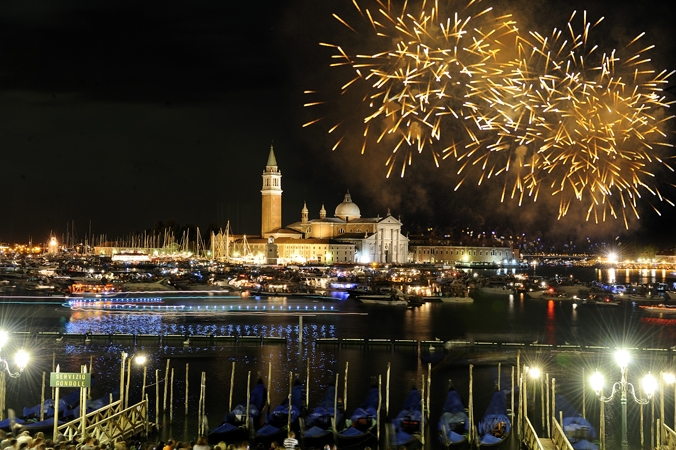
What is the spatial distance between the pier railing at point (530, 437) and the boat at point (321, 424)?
2537 mm

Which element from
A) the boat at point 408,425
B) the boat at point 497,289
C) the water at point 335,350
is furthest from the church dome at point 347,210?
the boat at point 408,425

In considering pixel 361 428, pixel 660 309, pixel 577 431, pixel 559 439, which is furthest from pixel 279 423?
pixel 660 309

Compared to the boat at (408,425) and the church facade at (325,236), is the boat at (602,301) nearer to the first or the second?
the boat at (408,425)

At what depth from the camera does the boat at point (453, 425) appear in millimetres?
10508

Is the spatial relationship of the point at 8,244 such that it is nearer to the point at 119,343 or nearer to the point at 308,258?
the point at 308,258

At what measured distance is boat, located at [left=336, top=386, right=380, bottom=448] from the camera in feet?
34.4

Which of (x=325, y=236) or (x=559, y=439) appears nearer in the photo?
(x=559, y=439)

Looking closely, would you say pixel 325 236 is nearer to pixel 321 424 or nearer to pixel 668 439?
pixel 321 424

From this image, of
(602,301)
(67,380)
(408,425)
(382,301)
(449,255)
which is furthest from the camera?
(449,255)

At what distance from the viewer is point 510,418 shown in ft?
38.2

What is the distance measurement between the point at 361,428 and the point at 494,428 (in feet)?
6.01

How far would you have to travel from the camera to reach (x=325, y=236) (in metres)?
65.9

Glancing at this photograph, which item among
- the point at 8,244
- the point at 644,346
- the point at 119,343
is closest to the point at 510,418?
the point at 644,346

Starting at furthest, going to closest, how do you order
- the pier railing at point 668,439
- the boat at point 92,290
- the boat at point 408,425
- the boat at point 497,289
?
the boat at point 497,289
the boat at point 92,290
the boat at point 408,425
the pier railing at point 668,439
